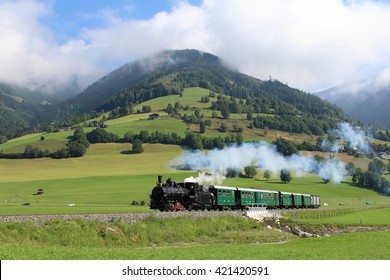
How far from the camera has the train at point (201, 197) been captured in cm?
6109

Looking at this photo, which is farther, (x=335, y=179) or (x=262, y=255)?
(x=335, y=179)

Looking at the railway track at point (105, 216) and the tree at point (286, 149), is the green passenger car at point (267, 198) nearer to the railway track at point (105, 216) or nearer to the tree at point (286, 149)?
the railway track at point (105, 216)

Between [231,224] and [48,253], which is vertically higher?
[48,253]

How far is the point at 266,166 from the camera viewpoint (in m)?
154

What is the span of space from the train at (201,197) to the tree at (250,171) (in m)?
63.5

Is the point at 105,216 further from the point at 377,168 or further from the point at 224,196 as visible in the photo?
the point at 377,168

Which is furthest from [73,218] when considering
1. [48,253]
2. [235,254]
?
[235,254]

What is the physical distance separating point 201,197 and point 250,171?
86.7 meters

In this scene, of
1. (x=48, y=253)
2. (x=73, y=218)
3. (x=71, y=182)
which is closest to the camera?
(x=48, y=253)

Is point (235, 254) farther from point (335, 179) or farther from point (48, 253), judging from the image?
point (335, 179)

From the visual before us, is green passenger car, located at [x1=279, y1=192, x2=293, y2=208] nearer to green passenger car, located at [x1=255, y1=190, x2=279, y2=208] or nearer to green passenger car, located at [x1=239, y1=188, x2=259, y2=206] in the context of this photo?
green passenger car, located at [x1=255, y1=190, x2=279, y2=208]

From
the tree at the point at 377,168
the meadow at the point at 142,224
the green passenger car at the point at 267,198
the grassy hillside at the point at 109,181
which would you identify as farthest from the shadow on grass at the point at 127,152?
the green passenger car at the point at 267,198

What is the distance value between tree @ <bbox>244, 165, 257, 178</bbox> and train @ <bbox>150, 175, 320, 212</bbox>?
63459 mm
